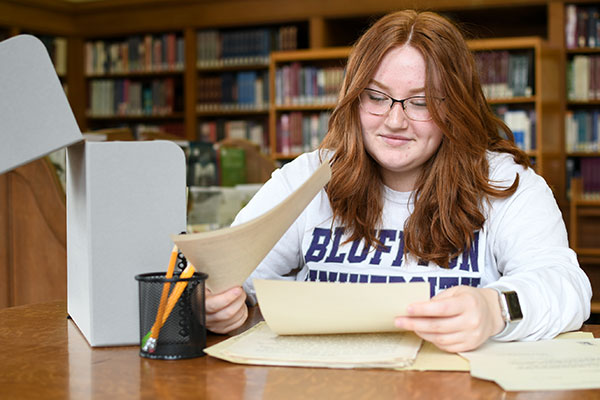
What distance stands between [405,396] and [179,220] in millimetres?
413

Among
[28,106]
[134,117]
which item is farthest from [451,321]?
[134,117]

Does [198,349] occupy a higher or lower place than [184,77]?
lower

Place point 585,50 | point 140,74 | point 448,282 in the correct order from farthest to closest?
point 140,74 < point 585,50 < point 448,282

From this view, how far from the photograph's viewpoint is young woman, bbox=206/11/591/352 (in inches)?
48.9

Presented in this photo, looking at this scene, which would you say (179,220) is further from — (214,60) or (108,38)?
(108,38)

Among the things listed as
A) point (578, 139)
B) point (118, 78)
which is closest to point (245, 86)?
point (118, 78)

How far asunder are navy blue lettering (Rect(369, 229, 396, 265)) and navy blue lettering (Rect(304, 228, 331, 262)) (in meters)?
0.09

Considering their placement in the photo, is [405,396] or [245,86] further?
[245,86]

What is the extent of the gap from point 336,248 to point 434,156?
0.25 m

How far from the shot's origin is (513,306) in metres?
0.94

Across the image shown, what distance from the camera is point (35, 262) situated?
2.25 meters

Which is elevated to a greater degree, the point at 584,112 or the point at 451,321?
the point at 584,112

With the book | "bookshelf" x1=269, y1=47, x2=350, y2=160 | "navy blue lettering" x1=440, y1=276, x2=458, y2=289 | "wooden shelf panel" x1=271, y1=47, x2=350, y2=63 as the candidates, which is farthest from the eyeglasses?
"bookshelf" x1=269, y1=47, x2=350, y2=160

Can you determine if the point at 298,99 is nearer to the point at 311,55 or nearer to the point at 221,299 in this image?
the point at 311,55
